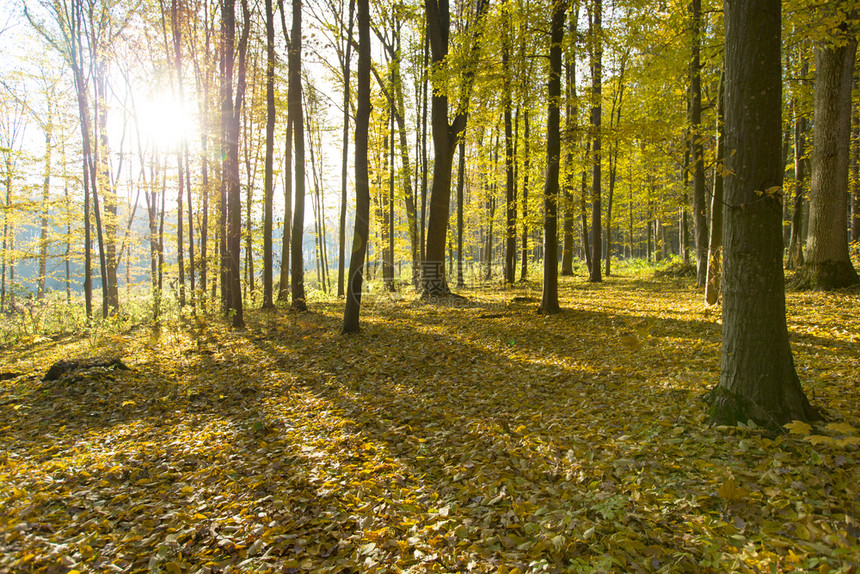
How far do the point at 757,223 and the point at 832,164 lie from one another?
25.1 ft

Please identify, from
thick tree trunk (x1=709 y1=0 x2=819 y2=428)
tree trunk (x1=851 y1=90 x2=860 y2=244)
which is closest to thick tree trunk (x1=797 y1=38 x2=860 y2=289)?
tree trunk (x1=851 y1=90 x2=860 y2=244)

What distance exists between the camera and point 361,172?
332 inches

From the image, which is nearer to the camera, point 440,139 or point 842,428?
point 842,428

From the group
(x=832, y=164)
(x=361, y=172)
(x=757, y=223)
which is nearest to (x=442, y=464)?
(x=757, y=223)

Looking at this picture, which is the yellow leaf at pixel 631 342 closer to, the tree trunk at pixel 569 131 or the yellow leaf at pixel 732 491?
the yellow leaf at pixel 732 491

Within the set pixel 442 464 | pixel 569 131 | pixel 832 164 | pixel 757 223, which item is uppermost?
pixel 569 131

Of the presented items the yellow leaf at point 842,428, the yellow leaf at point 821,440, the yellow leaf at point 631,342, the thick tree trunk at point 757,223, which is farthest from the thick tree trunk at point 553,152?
the yellow leaf at point 821,440

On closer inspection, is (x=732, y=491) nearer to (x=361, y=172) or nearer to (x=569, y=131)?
(x=569, y=131)

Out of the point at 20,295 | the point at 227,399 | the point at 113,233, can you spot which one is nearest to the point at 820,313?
the point at 227,399

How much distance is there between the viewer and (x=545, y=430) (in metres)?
4.16

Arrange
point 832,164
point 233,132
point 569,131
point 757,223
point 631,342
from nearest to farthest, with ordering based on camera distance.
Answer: point 757,223 < point 631,342 < point 832,164 < point 569,131 < point 233,132

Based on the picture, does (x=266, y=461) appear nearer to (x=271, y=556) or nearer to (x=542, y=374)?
(x=271, y=556)

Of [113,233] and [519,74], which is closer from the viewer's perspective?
[519,74]

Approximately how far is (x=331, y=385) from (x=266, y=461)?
222 centimetres
